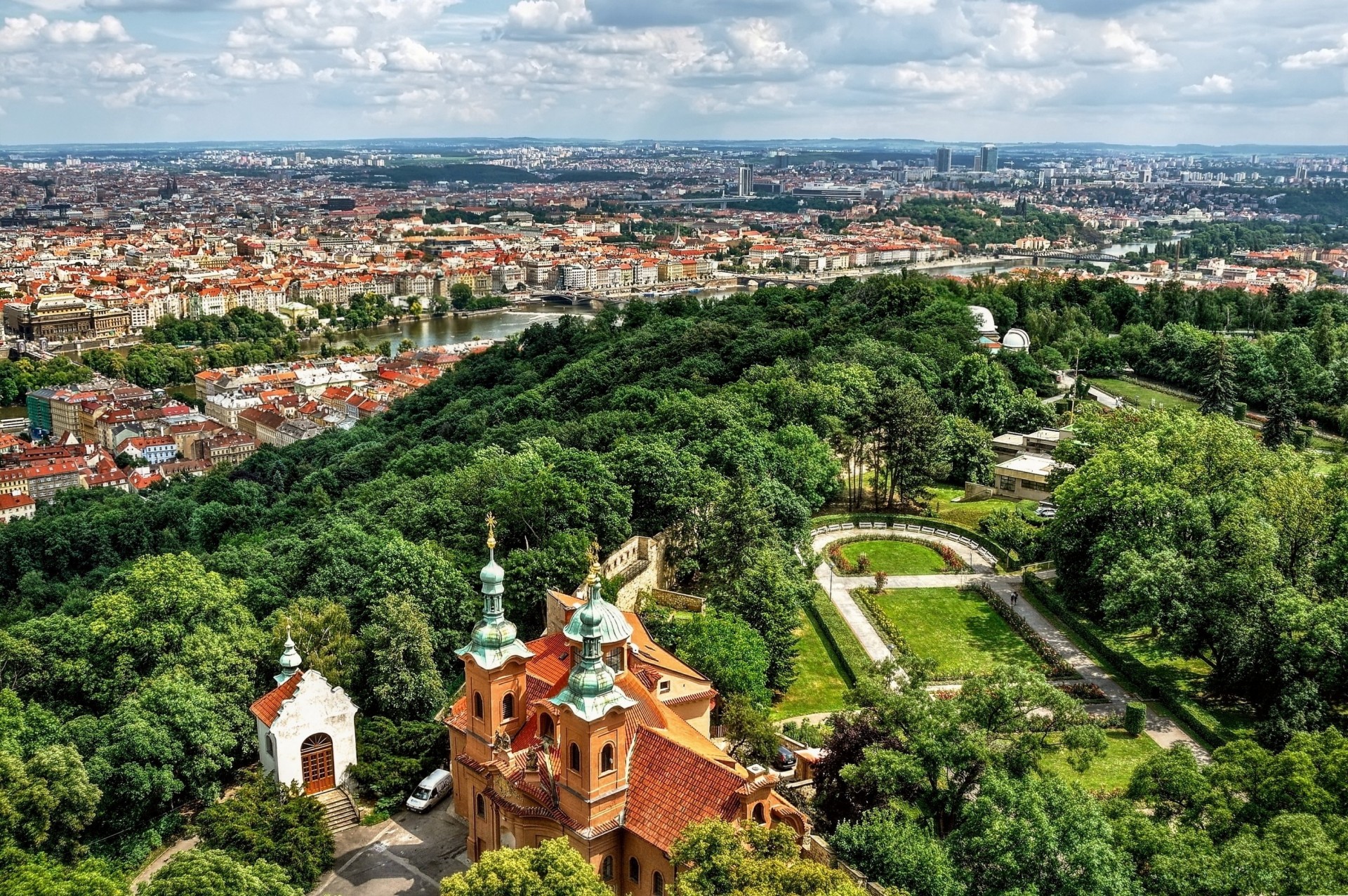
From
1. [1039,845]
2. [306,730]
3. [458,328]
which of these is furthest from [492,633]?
[458,328]

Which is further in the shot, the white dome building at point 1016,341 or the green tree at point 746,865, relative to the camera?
the white dome building at point 1016,341

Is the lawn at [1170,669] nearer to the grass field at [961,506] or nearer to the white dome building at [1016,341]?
the grass field at [961,506]

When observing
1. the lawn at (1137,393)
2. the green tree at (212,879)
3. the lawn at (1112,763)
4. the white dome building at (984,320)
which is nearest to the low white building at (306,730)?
the green tree at (212,879)

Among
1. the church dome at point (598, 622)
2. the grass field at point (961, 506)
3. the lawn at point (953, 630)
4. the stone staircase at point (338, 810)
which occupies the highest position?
the church dome at point (598, 622)

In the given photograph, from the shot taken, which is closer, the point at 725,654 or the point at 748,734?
the point at 748,734

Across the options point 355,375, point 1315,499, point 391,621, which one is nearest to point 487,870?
point 391,621

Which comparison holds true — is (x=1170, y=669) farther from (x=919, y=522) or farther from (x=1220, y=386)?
(x=1220, y=386)

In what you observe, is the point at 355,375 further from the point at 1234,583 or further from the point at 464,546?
the point at 1234,583
